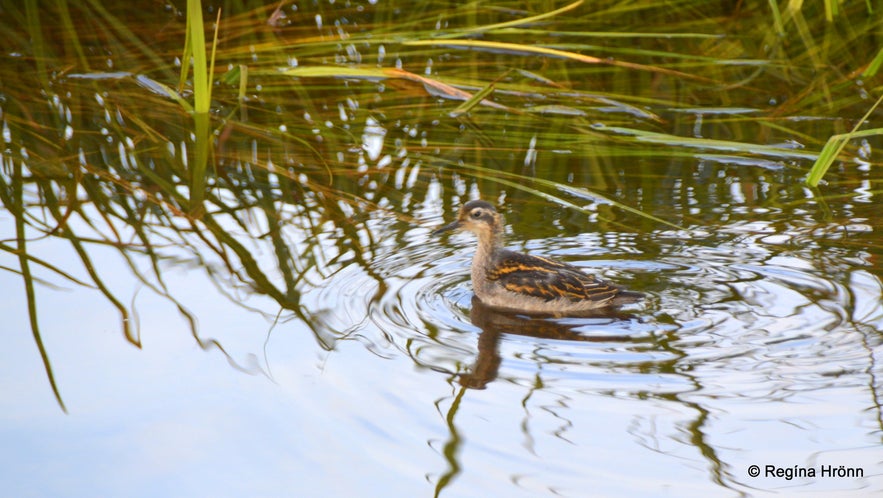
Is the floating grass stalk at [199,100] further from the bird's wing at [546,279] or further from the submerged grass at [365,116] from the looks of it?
the bird's wing at [546,279]

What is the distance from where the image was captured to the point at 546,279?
6082 millimetres

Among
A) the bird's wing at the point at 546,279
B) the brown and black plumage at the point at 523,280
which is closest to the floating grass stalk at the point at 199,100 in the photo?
the brown and black plumage at the point at 523,280

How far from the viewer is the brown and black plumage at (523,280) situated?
598cm

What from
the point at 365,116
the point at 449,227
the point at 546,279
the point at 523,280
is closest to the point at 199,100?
the point at 365,116

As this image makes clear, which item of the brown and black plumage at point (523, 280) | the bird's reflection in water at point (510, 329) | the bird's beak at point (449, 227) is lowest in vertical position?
the bird's reflection in water at point (510, 329)

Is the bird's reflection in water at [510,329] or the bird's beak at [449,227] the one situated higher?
the bird's beak at [449,227]

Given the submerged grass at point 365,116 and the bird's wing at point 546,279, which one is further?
the submerged grass at point 365,116

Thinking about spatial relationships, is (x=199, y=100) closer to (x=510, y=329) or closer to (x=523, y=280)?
(x=523, y=280)

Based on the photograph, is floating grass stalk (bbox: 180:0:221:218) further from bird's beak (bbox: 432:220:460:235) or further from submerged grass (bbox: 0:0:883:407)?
bird's beak (bbox: 432:220:460:235)

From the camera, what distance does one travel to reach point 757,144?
787cm

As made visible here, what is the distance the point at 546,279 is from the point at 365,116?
3.01m

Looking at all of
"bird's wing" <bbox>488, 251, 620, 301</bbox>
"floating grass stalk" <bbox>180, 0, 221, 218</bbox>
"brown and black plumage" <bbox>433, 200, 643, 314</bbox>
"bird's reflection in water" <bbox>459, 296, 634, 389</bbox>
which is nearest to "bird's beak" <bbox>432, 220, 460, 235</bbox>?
"brown and black plumage" <bbox>433, 200, 643, 314</bbox>

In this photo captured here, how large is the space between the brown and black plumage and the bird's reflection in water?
7cm

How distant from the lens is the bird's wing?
5984 millimetres
